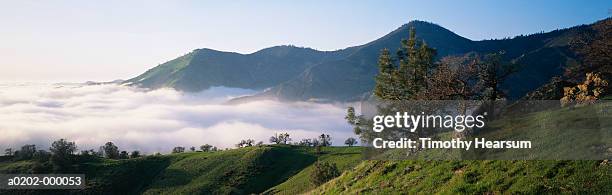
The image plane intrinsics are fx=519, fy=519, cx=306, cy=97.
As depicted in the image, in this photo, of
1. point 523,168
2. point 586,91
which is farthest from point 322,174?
point 523,168

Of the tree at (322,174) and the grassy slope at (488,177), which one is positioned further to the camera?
the tree at (322,174)

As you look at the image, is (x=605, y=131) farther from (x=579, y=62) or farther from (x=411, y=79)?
(x=411, y=79)

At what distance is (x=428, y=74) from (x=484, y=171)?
29.7 metres

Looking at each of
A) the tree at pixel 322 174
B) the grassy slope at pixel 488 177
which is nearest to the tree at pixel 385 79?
the grassy slope at pixel 488 177

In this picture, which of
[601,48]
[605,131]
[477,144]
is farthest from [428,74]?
[605,131]

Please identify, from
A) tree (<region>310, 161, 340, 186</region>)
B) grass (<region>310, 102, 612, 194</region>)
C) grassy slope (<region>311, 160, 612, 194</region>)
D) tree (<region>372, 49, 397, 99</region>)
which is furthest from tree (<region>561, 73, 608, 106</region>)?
tree (<region>310, 161, 340, 186</region>)

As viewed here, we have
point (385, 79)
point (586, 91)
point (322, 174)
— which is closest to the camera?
point (586, 91)

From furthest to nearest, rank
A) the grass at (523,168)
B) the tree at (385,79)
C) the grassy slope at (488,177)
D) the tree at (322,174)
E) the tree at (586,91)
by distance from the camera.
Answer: the tree at (322,174)
the tree at (385,79)
the tree at (586,91)
the grass at (523,168)
the grassy slope at (488,177)

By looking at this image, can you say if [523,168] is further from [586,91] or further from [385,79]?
[385,79]

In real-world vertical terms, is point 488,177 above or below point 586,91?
below

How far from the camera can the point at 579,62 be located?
57.9 meters

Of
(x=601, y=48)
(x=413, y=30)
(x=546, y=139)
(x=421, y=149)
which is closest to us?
(x=546, y=139)

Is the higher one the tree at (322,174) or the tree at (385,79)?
the tree at (385,79)

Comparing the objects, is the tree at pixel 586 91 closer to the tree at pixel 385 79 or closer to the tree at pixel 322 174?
the tree at pixel 385 79
